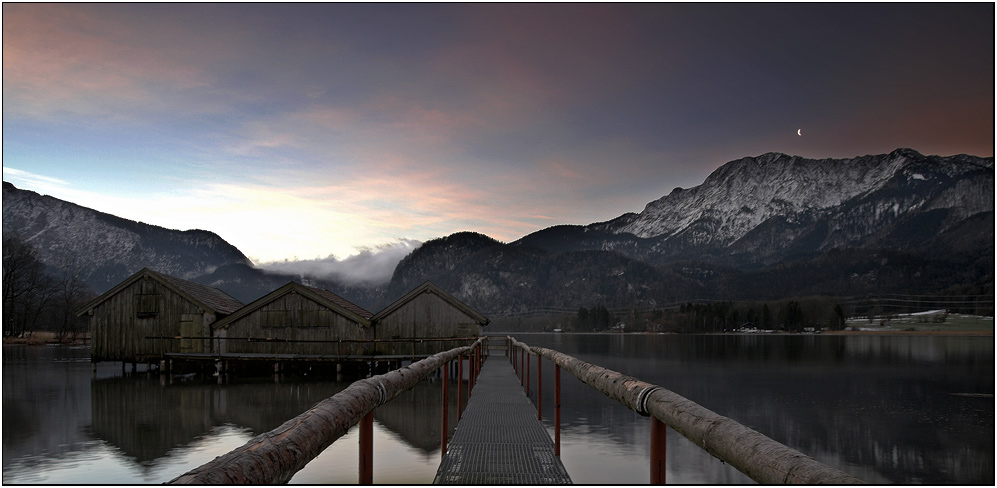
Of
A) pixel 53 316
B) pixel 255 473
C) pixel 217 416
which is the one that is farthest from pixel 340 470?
pixel 53 316

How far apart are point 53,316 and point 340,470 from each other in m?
104

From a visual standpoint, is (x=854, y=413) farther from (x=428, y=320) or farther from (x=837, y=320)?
(x=837, y=320)

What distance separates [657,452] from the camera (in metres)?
3.96

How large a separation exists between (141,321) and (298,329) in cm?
918

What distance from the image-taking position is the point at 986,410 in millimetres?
31938

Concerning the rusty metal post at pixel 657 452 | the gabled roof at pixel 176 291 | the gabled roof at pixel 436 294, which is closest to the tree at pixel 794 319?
the gabled roof at pixel 436 294

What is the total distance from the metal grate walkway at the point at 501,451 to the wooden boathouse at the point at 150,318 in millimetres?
29479

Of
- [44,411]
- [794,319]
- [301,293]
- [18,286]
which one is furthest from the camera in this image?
[794,319]

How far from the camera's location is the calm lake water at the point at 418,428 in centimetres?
1616

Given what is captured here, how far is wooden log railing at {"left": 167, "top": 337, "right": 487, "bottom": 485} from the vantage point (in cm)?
238

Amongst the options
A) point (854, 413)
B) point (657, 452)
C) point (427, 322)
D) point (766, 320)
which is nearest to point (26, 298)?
point (427, 322)

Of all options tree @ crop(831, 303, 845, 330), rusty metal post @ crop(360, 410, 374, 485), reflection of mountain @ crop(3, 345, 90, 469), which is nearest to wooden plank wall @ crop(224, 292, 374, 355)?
reflection of mountain @ crop(3, 345, 90, 469)

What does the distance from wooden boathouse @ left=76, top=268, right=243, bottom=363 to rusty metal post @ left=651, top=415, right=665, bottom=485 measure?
3741cm

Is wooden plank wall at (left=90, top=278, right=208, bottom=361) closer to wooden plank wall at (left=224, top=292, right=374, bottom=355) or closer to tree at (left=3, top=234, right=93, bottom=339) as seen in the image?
wooden plank wall at (left=224, top=292, right=374, bottom=355)
